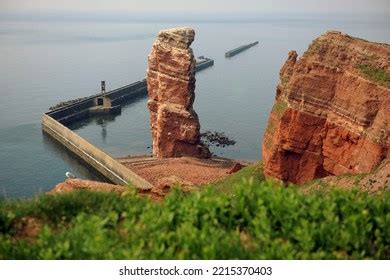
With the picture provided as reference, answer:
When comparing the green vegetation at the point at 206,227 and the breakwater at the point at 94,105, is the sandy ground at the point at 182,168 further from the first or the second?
the green vegetation at the point at 206,227

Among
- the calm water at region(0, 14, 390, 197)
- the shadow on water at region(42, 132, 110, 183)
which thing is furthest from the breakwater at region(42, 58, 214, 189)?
the calm water at region(0, 14, 390, 197)

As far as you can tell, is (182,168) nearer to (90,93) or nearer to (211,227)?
(211,227)

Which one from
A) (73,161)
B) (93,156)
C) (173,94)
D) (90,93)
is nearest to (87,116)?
(90,93)

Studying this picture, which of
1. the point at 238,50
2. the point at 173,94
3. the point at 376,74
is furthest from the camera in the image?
the point at 238,50

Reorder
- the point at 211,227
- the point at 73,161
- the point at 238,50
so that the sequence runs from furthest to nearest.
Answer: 1. the point at 238,50
2. the point at 73,161
3. the point at 211,227

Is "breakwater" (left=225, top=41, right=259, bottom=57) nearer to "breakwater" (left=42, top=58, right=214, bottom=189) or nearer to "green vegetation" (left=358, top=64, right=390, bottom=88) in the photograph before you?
"breakwater" (left=42, top=58, right=214, bottom=189)
